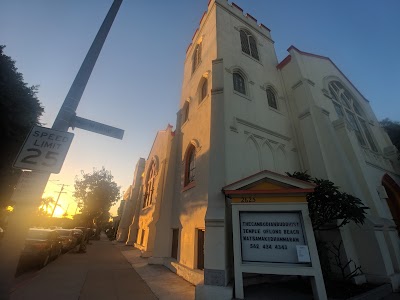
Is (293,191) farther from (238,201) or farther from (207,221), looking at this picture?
(207,221)

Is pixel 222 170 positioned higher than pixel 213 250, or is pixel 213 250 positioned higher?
pixel 222 170

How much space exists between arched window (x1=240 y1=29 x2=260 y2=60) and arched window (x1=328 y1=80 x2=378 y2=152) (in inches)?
240

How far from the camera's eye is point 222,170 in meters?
7.34

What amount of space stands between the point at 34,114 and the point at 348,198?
16.5 meters

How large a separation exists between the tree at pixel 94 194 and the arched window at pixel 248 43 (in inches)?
1172

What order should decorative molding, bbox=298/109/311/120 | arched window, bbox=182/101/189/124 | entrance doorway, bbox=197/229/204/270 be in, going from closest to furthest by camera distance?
entrance doorway, bbox=197/229/204/270, decorative molding, bbox=298/109/311/120, arched window, bbox=182/101/189/124

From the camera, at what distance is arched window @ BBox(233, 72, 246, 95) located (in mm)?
10609

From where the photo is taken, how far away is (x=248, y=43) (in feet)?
44.7

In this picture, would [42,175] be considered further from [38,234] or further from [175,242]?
[38,234]

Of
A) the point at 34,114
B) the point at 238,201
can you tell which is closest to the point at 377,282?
the point at 238,201

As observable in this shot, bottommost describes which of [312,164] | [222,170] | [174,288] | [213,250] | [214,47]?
[174,288]

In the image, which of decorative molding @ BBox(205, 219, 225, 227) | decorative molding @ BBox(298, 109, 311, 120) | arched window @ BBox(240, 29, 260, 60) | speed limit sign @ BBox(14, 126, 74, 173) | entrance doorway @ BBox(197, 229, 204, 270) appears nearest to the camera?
speed limit sign @ BBox(14, 126, 74, 173)

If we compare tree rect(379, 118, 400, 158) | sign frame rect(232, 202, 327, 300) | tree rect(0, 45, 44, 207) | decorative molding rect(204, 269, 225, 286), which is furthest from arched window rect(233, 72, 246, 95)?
tree rect(379, 118, 400, 158)

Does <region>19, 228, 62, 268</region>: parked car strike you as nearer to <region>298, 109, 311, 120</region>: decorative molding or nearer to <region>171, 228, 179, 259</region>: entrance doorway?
<region>171, 228, 179, 259</region>: entrance doorway
